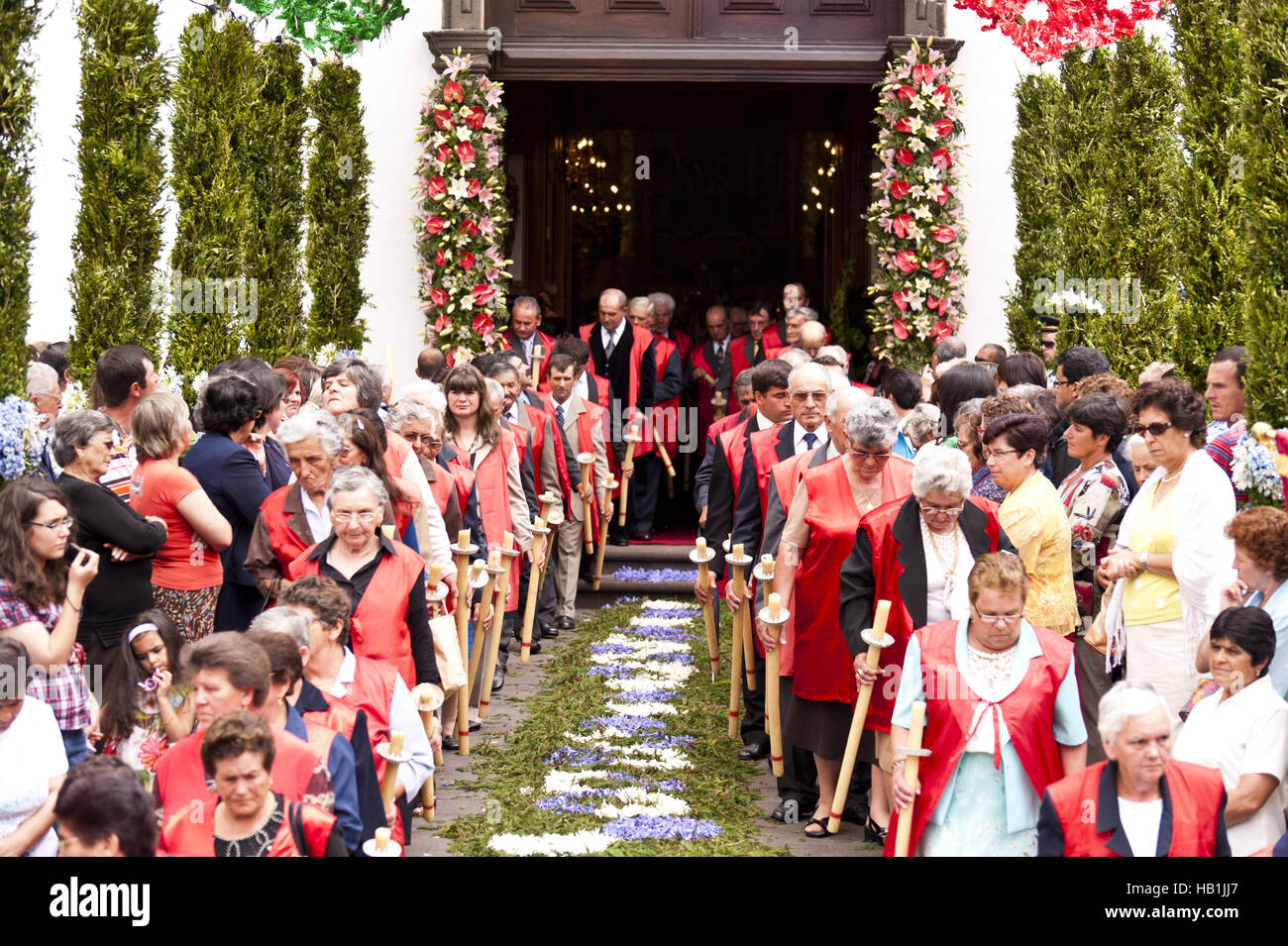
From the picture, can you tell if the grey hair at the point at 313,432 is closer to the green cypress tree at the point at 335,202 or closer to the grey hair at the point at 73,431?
the grey hair at the point at 73,431

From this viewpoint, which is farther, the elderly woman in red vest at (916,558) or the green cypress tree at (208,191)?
the green cypress tree at (208,191)

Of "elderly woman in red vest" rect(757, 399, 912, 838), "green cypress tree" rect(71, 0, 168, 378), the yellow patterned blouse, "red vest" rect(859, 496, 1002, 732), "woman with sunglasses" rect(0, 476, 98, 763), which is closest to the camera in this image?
"woman with sunglasses" rect(0, 476, 98, 763)

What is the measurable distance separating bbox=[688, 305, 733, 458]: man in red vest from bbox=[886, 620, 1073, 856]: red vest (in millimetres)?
9986

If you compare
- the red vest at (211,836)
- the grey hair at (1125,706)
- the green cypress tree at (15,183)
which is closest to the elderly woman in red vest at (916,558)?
the grey hair at (1125,706)

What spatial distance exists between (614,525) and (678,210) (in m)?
8.32

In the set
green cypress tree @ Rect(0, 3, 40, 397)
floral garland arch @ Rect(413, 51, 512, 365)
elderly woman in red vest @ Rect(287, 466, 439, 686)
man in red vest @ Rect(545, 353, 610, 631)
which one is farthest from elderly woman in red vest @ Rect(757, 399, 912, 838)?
floral garland arch @ Rect(413, 51, 512, 365)

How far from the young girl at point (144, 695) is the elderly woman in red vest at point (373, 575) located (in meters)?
0.62

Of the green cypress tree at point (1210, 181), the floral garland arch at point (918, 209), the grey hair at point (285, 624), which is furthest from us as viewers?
the floral garland arch at point (918, 209)

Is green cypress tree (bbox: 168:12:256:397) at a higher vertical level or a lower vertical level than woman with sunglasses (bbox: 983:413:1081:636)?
higher

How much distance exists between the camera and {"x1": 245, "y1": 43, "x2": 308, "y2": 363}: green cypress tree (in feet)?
39.0

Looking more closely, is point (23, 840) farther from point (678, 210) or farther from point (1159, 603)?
point (678, 210)

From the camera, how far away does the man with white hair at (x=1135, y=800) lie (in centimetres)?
439

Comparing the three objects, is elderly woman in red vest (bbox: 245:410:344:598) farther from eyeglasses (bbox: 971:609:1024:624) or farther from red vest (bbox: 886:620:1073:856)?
eyeglasses (bbox: 971:609:1024:624)

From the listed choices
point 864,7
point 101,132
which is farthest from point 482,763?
point 864,7
